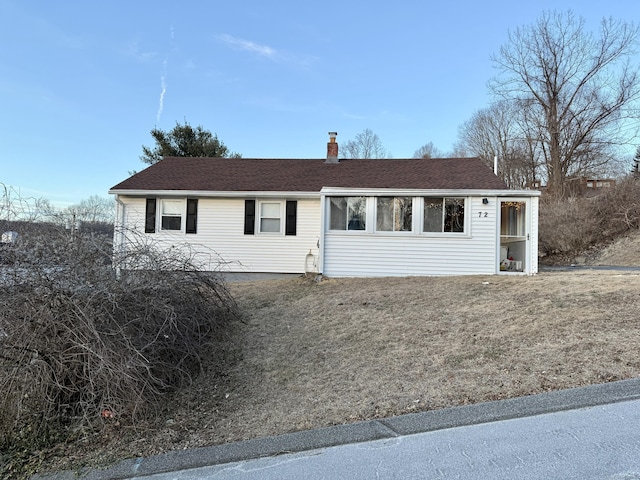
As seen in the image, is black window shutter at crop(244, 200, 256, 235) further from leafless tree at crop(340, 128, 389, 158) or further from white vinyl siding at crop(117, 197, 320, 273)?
leafless tree at crop(340, 128, 389, 158)

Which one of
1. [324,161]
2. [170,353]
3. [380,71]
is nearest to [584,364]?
[170,353]

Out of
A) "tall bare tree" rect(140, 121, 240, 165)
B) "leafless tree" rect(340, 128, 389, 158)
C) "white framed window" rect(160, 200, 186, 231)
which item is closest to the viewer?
"white framed window" rect(160, 200, 186, 231)

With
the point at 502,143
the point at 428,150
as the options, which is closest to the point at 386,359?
the point at 502,143

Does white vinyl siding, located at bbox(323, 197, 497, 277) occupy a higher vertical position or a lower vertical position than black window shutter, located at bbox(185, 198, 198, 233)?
lower

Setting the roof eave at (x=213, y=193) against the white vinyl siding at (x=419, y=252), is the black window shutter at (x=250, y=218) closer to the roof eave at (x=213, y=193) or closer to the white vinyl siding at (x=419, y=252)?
the roof eave at (x=213, y=193)

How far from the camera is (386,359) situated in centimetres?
467

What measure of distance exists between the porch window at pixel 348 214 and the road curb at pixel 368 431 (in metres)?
7.40

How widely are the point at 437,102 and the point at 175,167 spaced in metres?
11.7

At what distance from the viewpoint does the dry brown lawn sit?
11.4 ft

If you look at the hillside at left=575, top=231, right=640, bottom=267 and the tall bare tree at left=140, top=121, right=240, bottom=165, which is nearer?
the hillside at left=575, top=231, right=640, bottom=267

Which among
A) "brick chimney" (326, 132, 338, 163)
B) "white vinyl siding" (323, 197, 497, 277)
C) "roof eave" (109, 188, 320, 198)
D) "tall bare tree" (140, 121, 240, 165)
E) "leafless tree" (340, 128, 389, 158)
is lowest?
"white vinyl siding" (323, 197, 497, 277)

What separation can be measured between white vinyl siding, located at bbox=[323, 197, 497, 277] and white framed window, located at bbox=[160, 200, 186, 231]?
5.13 m

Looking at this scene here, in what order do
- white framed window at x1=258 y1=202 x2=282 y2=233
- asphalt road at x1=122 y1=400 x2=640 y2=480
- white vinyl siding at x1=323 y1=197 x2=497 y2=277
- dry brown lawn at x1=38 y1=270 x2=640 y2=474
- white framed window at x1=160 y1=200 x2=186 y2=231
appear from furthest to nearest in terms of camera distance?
1. white framed window at x1=160 y1=200 x2=186 y2=231
2. white framed window at x1=258 y1=202 x2=282 y2=233
3. white vinyl siding at x1=323 y1=197 x2=497 y2=277
4. dry brown lawn at x1=38 y1=270 x2=640 y2=474
5. asphalt road at x1=122 y1=400 x2=640 y2=480

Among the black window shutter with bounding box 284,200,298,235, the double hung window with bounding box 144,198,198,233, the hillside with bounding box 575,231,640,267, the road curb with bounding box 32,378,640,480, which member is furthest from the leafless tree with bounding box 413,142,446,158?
the road curb with bounding box 32,378,640,480
